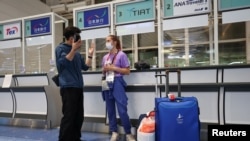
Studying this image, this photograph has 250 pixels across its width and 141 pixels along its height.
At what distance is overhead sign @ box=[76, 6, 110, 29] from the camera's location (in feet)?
13.4

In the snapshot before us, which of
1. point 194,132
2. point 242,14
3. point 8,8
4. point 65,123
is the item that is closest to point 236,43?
point 242,14

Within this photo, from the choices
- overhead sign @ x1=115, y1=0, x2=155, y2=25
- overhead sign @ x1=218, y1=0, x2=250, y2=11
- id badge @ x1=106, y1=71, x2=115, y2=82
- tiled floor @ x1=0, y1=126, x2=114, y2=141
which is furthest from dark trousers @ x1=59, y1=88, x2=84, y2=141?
overhead sign @ x1=218, y1=0, x2=250, y2=11

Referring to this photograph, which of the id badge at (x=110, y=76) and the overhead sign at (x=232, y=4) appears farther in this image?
the overhead sign at (x=232, y=4)

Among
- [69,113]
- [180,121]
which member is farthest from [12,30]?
[180,121]

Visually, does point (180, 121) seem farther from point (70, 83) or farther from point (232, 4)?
point (232, 4)

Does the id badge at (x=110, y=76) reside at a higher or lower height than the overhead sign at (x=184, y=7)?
lower

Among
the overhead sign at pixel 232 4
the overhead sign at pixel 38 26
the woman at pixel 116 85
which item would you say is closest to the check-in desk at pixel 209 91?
the woman at pixel 116 85

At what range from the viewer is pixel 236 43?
6414 mm

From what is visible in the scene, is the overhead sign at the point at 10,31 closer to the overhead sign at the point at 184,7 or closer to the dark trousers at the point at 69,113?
the dark trousers at the point at 69,113

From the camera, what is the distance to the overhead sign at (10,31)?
4883 mm

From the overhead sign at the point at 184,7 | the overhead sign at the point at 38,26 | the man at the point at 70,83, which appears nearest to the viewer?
the man at the point at 70,83

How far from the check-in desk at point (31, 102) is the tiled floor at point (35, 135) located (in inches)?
9.0

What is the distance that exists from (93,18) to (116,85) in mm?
1820

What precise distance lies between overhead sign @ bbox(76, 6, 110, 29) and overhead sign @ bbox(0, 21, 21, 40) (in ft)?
4.73
